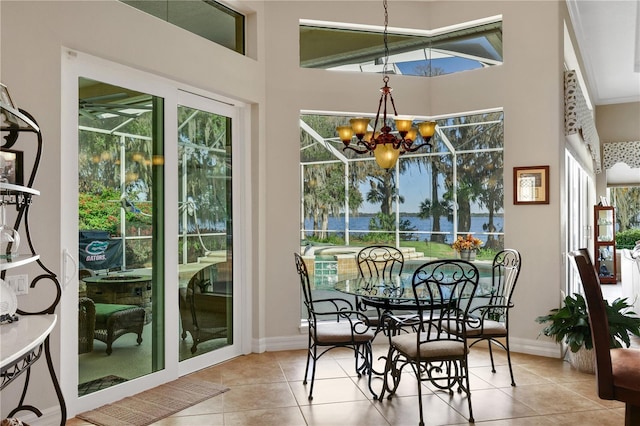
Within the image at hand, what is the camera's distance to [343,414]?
3.41m

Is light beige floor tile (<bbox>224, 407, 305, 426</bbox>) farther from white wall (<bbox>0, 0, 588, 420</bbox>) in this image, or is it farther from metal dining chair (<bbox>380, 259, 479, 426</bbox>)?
white wall (<bbox>0, 0, 588, 420</bbox>)

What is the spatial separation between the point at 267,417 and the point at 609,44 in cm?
645

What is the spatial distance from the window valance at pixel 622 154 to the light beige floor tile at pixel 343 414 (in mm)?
8095

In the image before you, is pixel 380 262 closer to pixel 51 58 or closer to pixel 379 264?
pixel 379 264

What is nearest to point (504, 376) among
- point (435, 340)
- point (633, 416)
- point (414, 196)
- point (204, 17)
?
point (435, 340)

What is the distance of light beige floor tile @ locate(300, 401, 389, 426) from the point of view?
327cm

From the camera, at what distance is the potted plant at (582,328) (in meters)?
4.12

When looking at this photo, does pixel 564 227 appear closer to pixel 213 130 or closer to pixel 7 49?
pixel 213 130

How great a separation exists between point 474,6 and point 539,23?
708 millimetres

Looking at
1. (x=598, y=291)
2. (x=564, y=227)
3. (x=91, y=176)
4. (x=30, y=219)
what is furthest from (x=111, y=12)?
(x=564, y=227)

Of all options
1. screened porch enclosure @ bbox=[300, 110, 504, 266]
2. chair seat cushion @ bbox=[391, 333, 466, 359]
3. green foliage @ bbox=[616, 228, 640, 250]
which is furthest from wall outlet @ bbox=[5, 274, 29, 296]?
green foliage @ bbox=[616, 228, 640, 250]

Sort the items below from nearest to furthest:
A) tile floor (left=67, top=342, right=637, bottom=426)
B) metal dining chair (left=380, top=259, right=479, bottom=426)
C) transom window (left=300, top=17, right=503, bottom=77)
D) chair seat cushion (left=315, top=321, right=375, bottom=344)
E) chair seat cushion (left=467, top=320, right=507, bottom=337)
A: metal dining chair (left=380, top=259, right=479, bottom=426) < tile floor (left=67, top=342, right=637, bottom=426) < chair seat cushion (left=315, top=321, right=375, bottom=344) < chair seat cushion (left=467, top=320, right=507, bottom=337) < transom window (left=300, top=17, right=503, bottom=77)

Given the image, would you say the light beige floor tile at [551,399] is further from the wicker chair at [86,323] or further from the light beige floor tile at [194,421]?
the wicker chair at [86,323]

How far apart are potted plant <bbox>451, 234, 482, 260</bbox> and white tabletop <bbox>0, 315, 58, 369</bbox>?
3553mm
